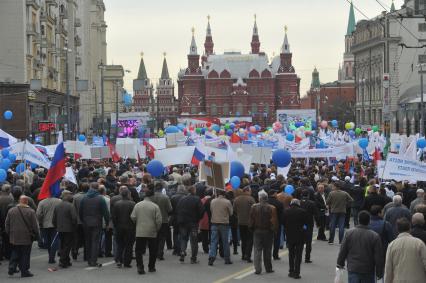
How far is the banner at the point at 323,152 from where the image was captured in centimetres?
2759

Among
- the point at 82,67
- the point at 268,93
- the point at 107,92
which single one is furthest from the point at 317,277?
the point at 268,93

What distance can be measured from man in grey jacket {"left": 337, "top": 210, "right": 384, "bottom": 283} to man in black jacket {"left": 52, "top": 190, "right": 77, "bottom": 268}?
6.21 m

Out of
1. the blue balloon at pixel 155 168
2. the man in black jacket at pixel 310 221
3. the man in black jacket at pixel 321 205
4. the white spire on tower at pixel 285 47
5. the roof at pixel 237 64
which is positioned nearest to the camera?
the man in black jacket at pixel 310 221

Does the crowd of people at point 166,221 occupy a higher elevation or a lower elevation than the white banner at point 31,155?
lower

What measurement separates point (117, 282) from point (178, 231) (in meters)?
3.38

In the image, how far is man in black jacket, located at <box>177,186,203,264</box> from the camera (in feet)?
53.3

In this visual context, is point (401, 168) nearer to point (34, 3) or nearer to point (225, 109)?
point (34, 3)

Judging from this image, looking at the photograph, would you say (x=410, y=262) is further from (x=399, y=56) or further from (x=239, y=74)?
(x=239, y=74)

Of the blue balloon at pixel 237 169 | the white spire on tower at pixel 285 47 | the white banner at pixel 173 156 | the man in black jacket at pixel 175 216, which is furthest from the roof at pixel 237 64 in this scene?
the man in black jacket at pixel 175 216

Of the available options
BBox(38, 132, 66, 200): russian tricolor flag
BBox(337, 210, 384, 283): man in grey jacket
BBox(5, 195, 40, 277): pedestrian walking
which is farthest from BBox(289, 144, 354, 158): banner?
BBox(337, 210, 384, 283): man in grey jacket

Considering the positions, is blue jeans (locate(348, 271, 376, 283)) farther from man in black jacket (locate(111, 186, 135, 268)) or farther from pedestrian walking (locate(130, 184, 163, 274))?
man in black jacket (locate(111, 186, 135, 268))

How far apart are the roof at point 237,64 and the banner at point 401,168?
14278 cm

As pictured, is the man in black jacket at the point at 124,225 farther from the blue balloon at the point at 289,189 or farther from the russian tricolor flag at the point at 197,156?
the russian tricolor flag at the point at 197,156

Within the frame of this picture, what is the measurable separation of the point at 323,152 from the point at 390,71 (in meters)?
68.9
